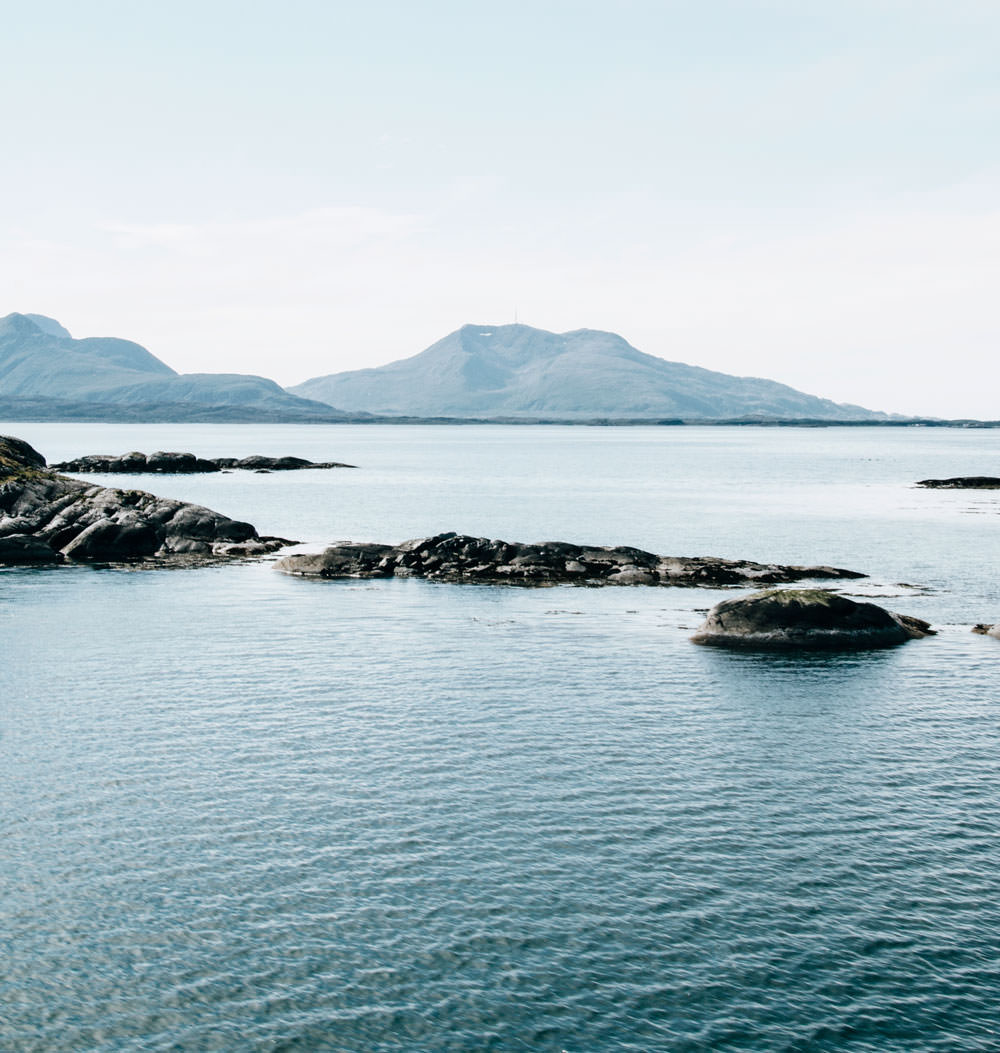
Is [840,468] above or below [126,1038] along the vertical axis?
above

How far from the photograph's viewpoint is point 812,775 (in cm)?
2880

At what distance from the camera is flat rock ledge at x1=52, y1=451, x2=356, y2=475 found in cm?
15425

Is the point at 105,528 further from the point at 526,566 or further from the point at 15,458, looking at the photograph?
the point at 526,566

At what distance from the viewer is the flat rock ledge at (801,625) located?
45.7 m

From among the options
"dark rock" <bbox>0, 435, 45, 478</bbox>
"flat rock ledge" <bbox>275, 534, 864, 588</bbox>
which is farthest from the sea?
Answer: "dark rock" <bbox>0, 435, 45, 478</bbox>

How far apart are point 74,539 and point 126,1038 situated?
6403 cm

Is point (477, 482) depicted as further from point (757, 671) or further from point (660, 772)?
point (660, 772)

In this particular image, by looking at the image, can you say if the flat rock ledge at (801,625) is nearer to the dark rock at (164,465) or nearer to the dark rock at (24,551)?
the dark rock at (24,551)

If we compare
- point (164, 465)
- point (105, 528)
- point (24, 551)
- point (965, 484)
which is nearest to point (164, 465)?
point (164, 465)

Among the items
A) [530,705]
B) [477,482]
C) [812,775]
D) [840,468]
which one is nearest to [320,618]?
[530,705]

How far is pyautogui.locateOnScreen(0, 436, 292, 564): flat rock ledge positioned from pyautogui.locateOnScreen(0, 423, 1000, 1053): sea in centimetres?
2229

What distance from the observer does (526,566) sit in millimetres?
66312

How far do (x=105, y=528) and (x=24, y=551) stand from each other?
544cm

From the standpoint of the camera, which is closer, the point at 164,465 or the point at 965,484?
the point at 965,484
